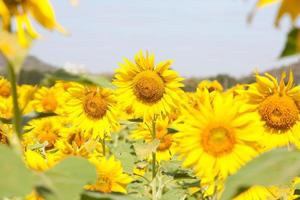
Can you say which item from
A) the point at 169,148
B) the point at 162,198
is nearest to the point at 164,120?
the point at 169,148

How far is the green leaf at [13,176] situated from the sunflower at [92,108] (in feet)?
9.07

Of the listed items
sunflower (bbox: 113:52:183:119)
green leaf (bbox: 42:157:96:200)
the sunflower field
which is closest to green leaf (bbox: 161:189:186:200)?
the sunflower field

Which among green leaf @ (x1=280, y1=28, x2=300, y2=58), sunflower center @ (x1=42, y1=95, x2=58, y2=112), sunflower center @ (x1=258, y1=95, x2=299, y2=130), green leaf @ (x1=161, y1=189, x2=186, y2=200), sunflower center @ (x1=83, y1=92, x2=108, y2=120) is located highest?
sunflower center @ (x1=42, y1=95, x2=58, y2=112)

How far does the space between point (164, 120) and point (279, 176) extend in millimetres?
3054

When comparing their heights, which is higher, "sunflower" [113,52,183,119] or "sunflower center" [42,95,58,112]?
"sunflower center" [42,95,58,112]

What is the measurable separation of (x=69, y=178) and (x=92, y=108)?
109 inches

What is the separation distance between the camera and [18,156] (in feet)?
4.13

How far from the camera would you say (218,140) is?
88.0 inches

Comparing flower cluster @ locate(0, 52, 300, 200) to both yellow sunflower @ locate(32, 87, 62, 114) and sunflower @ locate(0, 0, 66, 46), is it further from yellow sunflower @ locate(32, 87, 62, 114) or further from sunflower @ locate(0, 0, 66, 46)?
yellow sunflower @ locate(32, 87, 62, 114)

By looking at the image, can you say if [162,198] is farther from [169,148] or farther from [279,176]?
[279,176]

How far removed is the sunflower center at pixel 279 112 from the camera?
2.83 metres

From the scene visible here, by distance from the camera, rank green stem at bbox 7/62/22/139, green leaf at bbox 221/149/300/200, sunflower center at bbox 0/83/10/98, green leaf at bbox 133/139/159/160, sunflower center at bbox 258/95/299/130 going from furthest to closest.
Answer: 1. sunflower center at bbox 0/83/10/98
2. green leaf at bbox 133/139/159/160
3. sunflower center at bbox 258/95/299/130
4. green stem at bbox 7/62/22/139
5. green leaf at bbox 221/149/300/200

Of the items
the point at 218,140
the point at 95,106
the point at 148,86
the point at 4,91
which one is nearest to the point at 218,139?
the point at 218,140

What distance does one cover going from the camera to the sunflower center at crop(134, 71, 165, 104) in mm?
3922
